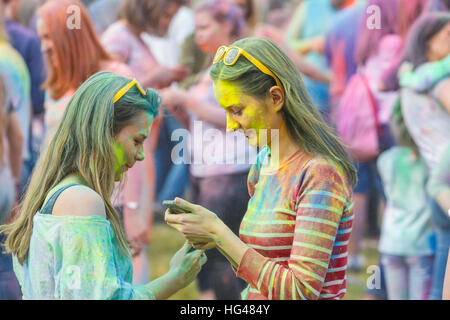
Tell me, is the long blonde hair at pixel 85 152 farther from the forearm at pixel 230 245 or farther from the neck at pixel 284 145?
the neck at pixel 284 145

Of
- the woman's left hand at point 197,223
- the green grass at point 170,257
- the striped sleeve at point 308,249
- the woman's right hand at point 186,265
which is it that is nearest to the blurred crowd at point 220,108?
the green grass at point 170,257

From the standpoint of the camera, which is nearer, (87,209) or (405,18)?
(87,209)

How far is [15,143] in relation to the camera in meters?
4.46

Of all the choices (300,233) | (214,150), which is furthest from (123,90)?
(214,150)

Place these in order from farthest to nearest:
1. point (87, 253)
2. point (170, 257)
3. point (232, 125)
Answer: point (170, 257) → point (232, 125) → point (87, 253)

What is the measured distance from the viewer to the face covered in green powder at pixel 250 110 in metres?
2.07

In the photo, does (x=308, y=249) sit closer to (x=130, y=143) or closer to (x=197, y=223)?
(x=197, y=223)

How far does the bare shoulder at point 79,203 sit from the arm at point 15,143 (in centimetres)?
270

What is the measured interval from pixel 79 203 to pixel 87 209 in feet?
0.09

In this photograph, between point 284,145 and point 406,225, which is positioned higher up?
point 284,145

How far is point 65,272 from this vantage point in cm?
180

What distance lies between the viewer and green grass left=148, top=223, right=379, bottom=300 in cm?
471
